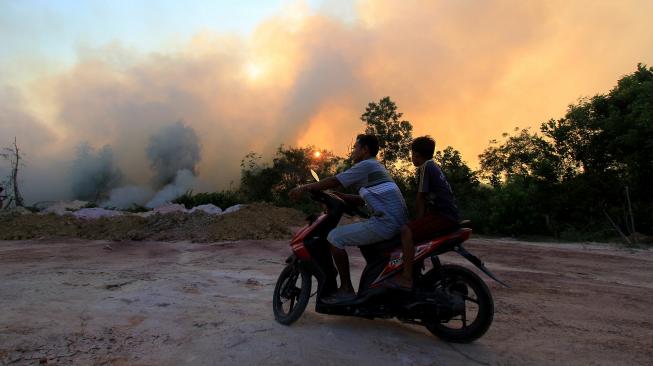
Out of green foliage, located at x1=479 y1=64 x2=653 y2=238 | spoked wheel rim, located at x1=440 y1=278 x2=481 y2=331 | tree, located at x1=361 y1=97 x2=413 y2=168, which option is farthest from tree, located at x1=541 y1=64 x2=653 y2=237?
spoked wheel rim, located at x1=440 y1=278 x2=481 y2=331

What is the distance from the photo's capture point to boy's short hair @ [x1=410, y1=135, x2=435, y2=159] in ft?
13.3

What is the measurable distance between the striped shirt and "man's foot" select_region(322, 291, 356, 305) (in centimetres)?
65

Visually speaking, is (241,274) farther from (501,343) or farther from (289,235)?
(289,235)

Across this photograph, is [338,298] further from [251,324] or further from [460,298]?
[460,298]

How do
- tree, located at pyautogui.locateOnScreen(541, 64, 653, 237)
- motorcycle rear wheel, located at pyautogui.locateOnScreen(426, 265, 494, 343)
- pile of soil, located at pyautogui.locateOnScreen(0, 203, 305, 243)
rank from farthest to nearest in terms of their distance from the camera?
tree, located at pyautogui.locateOnScreen(541, 64, 653, 237)
pile of soil, located at pyautogui.locateOnScreen(0, 203, 305, 243)
motorcycle rear wheel, located at pyautogui.locateOnScreen(426, 265, 494, 343)

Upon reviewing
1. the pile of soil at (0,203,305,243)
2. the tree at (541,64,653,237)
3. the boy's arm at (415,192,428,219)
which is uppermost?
the tree at (541,64,653,237)

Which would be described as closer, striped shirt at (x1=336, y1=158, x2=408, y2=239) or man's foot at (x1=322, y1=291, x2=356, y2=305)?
striped shirt at (x1=336, y1=158, x2=408, y2=239)

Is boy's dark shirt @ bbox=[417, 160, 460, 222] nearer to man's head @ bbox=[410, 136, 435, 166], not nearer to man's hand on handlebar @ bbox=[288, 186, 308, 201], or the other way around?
man's head @ bbox=[410, 136, 435, 166]

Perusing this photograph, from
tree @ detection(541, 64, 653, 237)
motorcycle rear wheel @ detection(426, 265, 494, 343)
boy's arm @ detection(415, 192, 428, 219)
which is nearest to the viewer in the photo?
motorcycle rear wheel @ detection(426, 265, 494, 343)

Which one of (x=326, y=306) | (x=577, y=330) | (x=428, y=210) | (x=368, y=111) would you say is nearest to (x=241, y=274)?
(x=326, y=306)

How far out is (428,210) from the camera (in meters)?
3.93

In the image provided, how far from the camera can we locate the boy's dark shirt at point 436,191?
150 inches

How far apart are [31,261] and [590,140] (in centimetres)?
1945

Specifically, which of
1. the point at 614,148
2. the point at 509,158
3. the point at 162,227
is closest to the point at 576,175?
the point at 614,148
